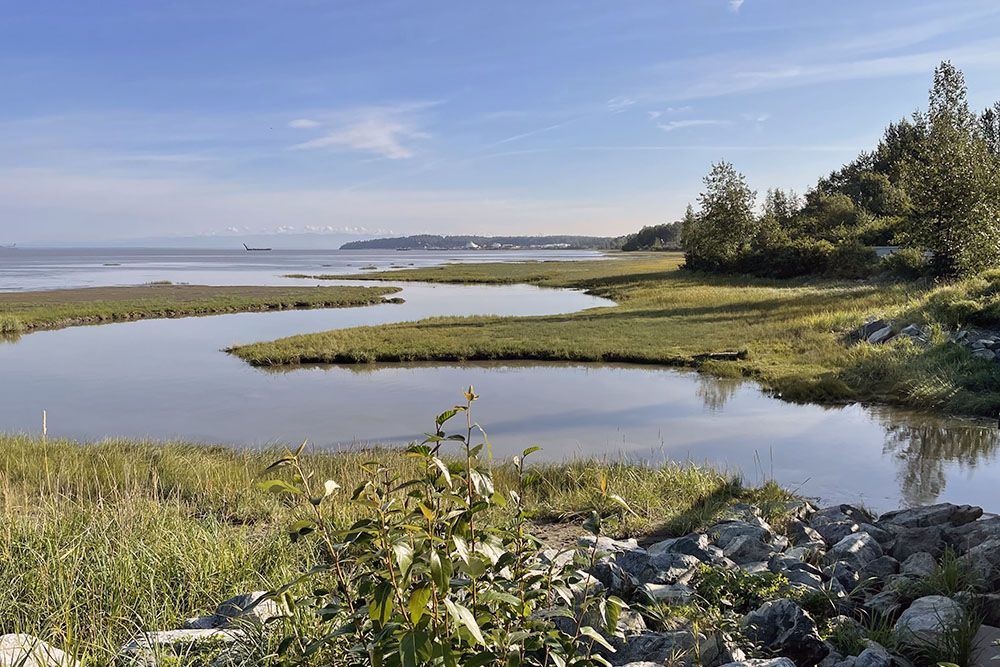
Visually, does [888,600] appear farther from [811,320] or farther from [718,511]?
[811,320]

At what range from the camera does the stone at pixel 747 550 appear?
21.5 feet

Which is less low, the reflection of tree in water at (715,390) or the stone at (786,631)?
the stone at (786,631)

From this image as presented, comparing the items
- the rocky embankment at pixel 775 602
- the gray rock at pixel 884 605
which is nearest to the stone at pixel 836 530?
the rocky embankment at pixel 775 602

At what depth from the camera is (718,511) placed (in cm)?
826

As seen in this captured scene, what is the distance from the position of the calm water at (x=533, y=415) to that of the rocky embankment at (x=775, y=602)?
13.9 ft

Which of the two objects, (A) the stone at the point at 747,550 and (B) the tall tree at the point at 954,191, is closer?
(A) the stone at the point at 747,550

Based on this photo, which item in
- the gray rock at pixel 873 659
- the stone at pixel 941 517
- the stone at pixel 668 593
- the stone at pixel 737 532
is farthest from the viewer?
the stone at pixel 941 517

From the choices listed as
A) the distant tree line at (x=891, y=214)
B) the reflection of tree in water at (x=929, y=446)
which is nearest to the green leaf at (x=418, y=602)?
the reflection of tree in water at (x=929, y=446)

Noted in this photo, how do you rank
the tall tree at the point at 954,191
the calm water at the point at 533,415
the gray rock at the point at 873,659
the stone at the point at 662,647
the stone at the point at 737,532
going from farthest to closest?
the tall tree at the point at 954,191, the calm water at the point at 533,415, the stone at the point at 737,532, the stone at the point at 662,647, the gray rock at the point at 873,659

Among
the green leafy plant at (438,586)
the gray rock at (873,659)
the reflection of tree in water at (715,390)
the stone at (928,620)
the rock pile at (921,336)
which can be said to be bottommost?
the reflection of tree in water at (715,390)

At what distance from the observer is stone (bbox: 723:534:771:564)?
6.56 m

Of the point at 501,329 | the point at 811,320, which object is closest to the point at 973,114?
the point at 811,320

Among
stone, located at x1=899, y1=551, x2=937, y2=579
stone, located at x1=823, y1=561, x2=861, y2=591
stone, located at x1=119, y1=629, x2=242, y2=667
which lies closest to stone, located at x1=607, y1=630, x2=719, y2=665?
stone, located at x1=823, y1=561, x2=861, y2=591

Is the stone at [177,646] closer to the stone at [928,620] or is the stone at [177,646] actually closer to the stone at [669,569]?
the stone at [669,569]
